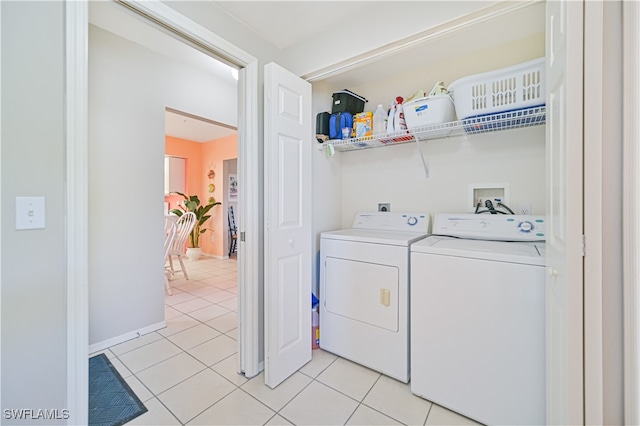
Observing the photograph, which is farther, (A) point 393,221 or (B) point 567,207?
(A) point 393,221

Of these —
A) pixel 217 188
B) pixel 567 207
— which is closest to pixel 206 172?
pixel 217 188

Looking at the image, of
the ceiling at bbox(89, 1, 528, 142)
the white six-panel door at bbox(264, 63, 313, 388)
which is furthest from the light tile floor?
the ceiling at bbox(89, 1, 528, 142)

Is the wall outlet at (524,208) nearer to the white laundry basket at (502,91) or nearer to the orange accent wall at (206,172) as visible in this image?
the white laundry basket at (502,91)

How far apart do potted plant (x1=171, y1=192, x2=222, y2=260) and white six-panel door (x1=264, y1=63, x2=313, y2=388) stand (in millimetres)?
4188

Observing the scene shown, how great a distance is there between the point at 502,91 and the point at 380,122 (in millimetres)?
831

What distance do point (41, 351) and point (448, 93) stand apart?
96.5 inches

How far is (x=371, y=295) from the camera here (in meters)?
1.80

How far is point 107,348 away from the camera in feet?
6.93

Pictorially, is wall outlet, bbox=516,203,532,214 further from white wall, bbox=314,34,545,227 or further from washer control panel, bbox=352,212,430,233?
washer control panel, bbox=352,212,430,233

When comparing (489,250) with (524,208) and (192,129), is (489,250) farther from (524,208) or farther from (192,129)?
(192,129)

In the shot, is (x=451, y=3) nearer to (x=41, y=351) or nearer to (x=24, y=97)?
(x=24, y=97)

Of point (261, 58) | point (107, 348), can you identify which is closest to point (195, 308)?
point (107, 348)

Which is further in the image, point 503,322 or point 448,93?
point 448,93

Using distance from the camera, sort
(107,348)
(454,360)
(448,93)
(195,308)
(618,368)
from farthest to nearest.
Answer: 1. (195,308)
2. (107,348)
3. (448,93)
4. (454,360)
5. (618,368)
